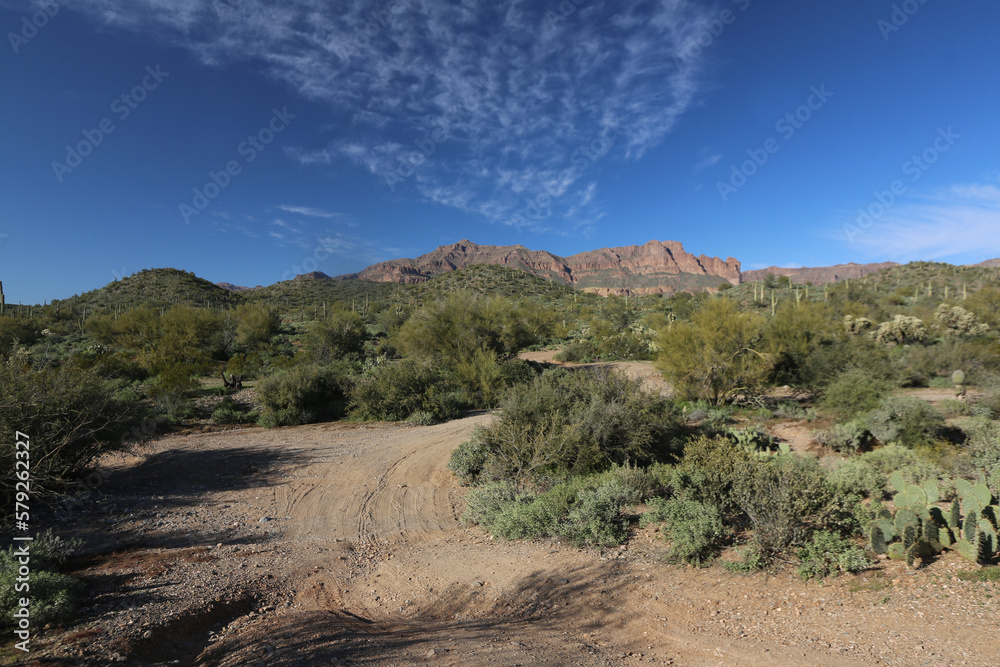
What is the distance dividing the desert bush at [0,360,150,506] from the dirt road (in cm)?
84

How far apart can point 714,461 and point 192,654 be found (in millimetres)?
7083

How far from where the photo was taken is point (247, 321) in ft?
108

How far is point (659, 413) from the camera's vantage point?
9633 mm

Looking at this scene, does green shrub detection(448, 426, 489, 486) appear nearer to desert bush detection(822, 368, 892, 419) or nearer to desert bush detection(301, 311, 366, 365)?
desert bush detection(822, 368, 892, 419)

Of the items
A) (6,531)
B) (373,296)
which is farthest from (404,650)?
(373,296)

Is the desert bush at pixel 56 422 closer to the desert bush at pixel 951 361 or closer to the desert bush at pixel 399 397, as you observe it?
the desert bush at pixel 399 397

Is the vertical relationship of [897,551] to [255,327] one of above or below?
below

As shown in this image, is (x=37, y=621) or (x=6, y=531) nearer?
(x=37, y=621)

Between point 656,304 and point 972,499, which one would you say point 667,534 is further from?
point 656,304

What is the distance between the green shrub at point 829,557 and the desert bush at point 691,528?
0.97m

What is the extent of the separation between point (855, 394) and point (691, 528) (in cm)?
939

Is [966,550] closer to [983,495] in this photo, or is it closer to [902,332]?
[983,495]

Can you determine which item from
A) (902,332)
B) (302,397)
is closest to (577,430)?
(302,397)

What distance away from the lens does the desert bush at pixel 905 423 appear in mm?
9523
